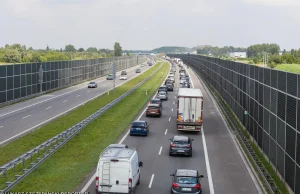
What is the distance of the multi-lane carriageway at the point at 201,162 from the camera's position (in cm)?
2384

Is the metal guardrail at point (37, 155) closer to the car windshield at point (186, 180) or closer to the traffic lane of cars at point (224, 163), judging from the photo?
the car windshield at point (186, 180)

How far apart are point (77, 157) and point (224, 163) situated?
9441mm

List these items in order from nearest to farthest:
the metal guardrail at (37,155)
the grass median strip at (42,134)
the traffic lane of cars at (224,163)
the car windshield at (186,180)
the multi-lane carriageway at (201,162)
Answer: the car windshield at (186,180) < the metal guardrail at (37,155) < the multi-lane carriageway at (201,162) < the traffic lane of cars at (224,163) < the grass median strip at (42,134)

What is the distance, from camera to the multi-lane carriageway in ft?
78.2

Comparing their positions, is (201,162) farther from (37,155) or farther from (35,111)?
(35,111)

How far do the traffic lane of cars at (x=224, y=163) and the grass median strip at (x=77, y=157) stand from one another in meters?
7.38

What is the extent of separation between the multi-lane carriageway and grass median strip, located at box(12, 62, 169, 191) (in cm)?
87

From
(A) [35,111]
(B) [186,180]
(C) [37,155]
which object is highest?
(B) [186,180]

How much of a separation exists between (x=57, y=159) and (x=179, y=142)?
826 centimetres

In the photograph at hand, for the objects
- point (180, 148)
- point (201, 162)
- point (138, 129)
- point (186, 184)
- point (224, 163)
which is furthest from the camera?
point (138, 129)

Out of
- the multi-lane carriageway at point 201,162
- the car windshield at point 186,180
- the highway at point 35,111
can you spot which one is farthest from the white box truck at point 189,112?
the car windshield at point 186,180

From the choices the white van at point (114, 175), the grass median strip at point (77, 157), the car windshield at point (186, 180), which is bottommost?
the grass median strip at point (77, 157)

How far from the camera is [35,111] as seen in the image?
179 ft

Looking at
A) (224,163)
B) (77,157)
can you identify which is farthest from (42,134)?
(224,163)
